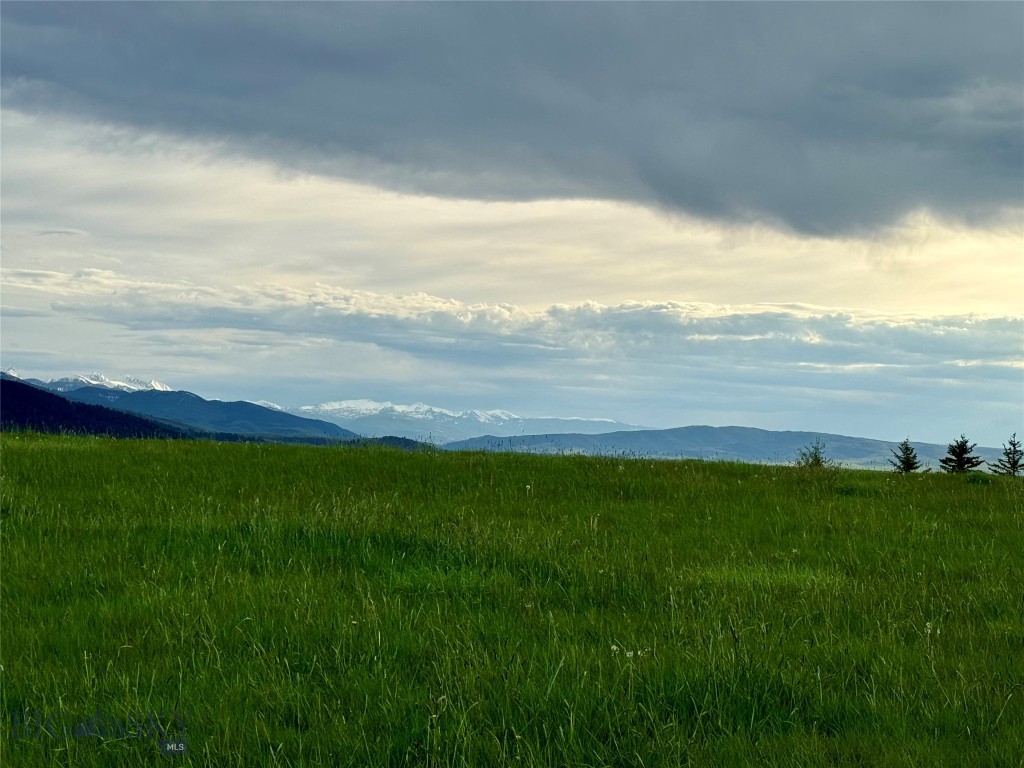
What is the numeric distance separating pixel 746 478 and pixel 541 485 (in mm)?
6121

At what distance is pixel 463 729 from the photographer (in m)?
5.28

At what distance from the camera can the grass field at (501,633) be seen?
5426 millimetres

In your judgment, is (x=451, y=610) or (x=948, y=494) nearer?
(x=451, y=610)

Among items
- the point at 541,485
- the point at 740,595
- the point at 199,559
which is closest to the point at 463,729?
the point at 740,595

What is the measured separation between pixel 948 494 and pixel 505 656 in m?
17.1

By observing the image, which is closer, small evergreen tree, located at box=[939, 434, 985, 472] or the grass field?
the grass field

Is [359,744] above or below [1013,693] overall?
below

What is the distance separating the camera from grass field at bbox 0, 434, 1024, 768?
5426 millimetres

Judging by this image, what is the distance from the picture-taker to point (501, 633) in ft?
25.1

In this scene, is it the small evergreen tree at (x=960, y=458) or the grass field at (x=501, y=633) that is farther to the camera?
the small evergreen tree at (x=960, y=458)

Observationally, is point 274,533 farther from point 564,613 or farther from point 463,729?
point 463,729

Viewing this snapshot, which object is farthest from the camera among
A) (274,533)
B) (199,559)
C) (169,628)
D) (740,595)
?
(274,533)

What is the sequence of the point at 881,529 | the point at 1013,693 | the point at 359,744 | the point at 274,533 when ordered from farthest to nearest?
1. the point at 881,529
2. the point at 274,533
3. the point at 1013,693
4. the point at 359,744

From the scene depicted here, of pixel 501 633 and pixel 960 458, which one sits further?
pixel 960 458
